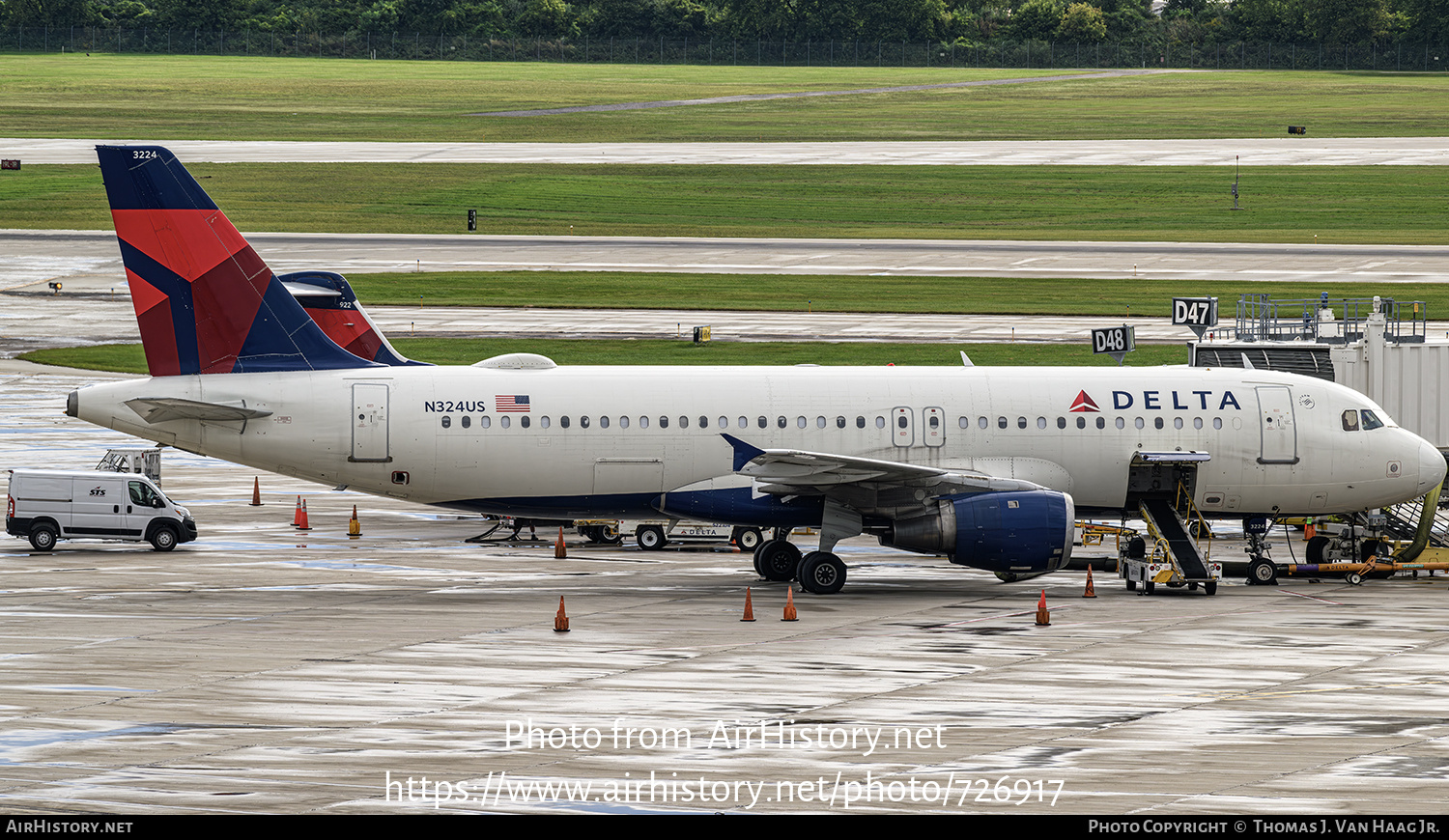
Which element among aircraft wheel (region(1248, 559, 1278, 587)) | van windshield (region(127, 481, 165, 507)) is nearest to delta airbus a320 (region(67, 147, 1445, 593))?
aircraft wheel (region(1248, 559, 1278, 587))

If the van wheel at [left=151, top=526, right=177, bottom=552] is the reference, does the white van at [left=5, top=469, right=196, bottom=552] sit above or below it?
above

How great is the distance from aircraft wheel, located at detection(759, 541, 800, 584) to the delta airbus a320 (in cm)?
5

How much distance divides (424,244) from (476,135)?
46.3 m

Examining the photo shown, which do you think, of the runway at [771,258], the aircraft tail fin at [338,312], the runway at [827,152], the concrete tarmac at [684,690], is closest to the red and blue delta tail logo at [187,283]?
the concrete tarmac at [684,690]

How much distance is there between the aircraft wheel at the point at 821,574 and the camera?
32156mm

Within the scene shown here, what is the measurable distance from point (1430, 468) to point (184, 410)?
25341 mm

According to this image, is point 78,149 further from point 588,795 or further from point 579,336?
point 588,795

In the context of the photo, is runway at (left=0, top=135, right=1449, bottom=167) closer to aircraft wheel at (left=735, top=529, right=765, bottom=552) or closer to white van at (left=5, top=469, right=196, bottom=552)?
white van at (left=5, top=469, right=196, bottom=552)

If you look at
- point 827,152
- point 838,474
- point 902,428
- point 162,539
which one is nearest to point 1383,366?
point 902,428

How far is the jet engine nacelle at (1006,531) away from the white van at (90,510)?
17349mm

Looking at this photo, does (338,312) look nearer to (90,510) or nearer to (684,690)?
(90,510)

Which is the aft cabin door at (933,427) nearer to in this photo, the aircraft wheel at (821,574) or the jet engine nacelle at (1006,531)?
the jet engine nacelle at (1006,531)

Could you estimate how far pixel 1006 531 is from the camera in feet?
102

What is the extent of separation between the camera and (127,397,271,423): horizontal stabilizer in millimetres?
31859
